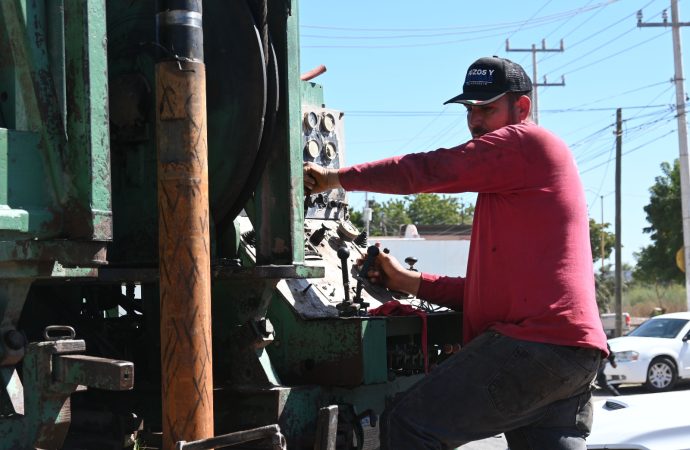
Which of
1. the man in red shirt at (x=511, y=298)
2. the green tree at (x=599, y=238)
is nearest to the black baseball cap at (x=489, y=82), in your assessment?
the man in red shirt at (x=511, y=298)

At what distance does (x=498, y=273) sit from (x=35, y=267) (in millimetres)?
1496

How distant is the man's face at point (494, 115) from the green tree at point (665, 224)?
3868 centimetres

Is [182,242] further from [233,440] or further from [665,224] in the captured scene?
[665,224]

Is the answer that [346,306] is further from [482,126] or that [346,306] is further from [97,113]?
[97,113]

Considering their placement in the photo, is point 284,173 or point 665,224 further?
point 665,224

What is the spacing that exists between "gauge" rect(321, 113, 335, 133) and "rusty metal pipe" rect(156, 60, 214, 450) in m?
2.30

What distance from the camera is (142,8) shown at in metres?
4.07

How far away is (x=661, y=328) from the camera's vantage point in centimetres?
1823

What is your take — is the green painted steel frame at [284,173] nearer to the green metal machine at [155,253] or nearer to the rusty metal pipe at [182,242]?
the green metal machine at [155,253]

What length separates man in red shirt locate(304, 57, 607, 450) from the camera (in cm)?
333

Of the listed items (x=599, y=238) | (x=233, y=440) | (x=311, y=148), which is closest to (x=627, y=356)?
(x=311, y=148)

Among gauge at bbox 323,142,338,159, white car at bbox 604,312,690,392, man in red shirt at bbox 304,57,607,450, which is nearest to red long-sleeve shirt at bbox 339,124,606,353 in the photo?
man in red shirt at bbox 304,57,607,450

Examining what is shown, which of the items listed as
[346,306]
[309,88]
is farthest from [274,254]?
[309,88]

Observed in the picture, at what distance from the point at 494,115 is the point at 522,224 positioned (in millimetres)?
482
